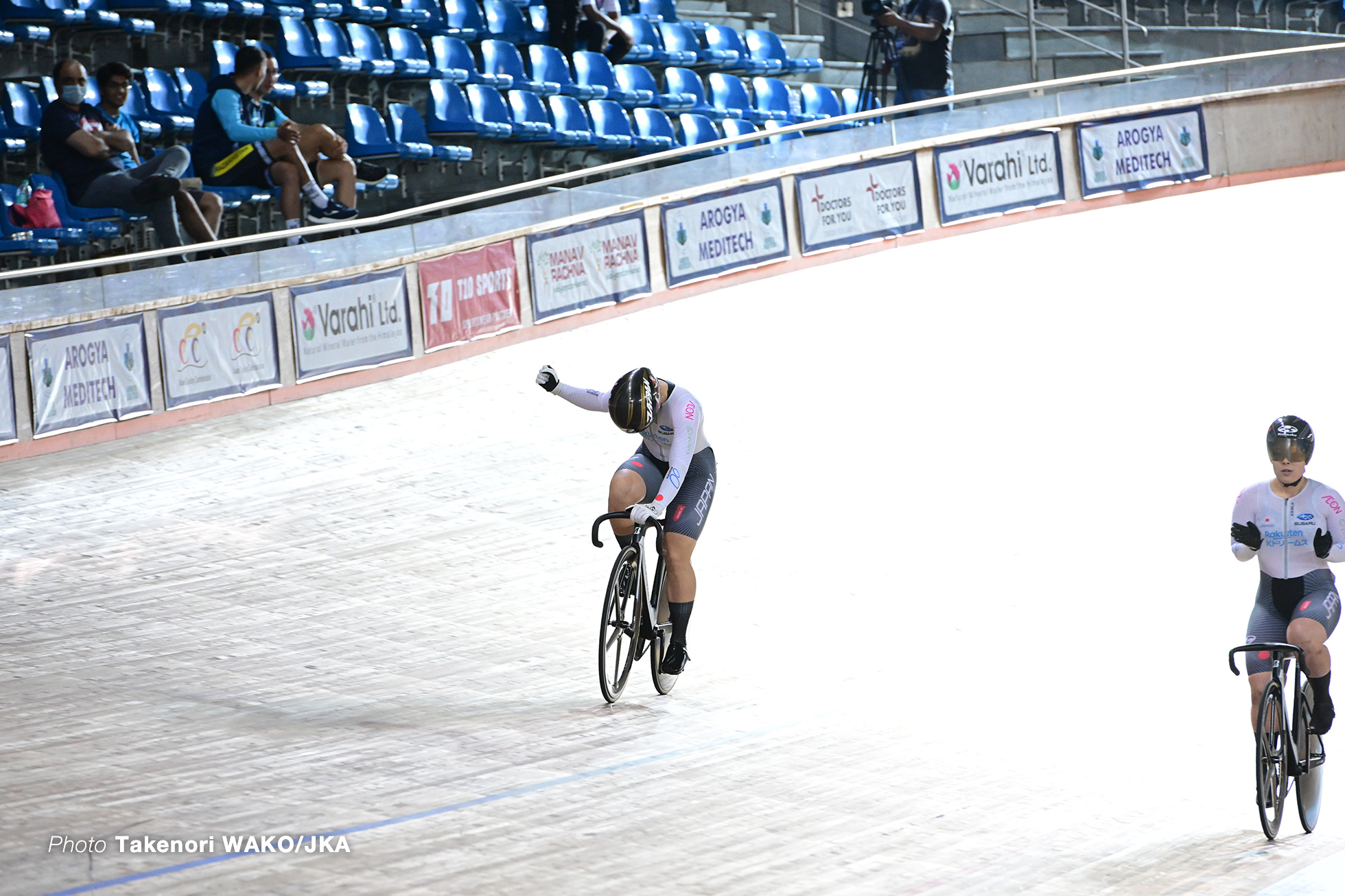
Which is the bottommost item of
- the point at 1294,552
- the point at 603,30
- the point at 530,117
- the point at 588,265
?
the point at 1294,552

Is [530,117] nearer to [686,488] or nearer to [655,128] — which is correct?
[655,128]

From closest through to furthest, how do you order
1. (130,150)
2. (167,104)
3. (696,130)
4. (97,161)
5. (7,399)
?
(7,399)
(97,161)
(130,150)
(167,104)
(696,130)

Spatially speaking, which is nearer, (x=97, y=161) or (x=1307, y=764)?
(x=1307, y=764)

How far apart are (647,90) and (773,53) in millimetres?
2978

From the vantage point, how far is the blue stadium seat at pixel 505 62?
16.5 m

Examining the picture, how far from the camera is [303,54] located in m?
14.6

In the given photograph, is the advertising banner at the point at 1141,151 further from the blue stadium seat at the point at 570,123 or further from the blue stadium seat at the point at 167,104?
the blue stadium seat at the point at 167,104

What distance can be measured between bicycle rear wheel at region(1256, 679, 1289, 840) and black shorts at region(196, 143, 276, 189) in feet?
31.1

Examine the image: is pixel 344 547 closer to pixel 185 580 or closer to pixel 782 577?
pixel 185 580

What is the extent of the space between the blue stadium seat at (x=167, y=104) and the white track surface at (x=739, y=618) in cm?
291

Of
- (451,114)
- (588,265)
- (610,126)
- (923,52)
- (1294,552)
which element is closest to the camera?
(1294,552)

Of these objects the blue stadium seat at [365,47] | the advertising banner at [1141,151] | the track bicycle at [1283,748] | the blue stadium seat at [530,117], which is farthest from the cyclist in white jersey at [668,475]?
the advertising banner at [1141,151]

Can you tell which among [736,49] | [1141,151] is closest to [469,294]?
[736,49]

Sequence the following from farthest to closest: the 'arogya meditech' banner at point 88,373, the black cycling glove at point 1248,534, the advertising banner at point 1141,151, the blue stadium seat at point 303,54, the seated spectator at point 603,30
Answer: the seated spectator at point 603,30
the advertising banner at point 1141,151
the blue stadium seat at point 303,54
the 'arogya meditech' banner at point 88,373
the black cycling glove at point 1248,534
